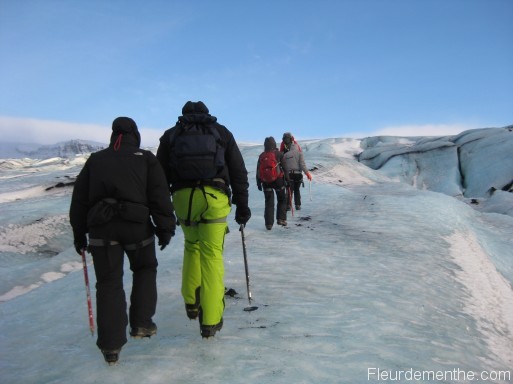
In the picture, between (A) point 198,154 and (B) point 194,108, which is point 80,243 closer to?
(A) point 198,154

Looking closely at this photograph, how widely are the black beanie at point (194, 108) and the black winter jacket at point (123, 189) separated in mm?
731

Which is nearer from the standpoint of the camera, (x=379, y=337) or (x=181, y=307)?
(x=379, y=337)

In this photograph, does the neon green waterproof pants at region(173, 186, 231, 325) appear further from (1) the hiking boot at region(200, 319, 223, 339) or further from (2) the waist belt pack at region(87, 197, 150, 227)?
(2) the waist belt pack at region(87, 197, 150, 227)

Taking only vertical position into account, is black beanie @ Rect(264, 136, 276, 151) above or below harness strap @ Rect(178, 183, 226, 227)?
above

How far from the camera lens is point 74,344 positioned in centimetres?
486

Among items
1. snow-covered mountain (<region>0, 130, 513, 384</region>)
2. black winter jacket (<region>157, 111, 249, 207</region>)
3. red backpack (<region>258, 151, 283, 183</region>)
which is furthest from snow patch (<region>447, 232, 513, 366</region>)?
red backpack (<region>258, 151, 283, 183</region>)

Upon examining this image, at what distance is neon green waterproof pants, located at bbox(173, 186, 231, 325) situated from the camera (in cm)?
438

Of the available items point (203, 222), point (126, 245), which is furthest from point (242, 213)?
point (126, 245)

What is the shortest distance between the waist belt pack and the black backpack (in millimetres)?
744

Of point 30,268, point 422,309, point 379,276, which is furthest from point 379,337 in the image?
point 30,268

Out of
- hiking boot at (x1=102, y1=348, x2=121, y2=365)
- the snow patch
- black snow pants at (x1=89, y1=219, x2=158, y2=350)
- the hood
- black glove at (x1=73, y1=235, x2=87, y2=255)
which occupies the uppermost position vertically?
the hood

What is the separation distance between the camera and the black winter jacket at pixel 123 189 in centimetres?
389

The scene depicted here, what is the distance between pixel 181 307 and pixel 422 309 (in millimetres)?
3322

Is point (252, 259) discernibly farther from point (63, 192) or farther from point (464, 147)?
point (464, 147)
